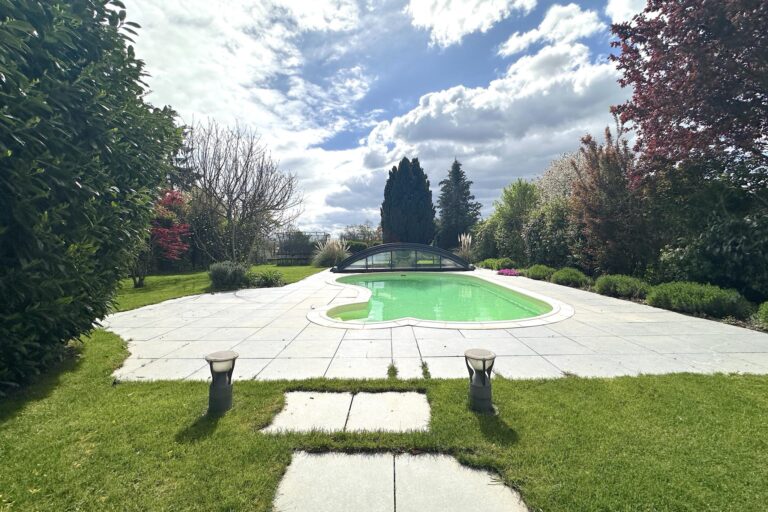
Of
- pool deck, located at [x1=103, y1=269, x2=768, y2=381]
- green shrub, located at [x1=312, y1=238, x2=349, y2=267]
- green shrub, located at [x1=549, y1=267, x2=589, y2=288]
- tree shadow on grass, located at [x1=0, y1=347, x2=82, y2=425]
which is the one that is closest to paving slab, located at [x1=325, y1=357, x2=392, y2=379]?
pool deck, located at [x1=103, y1=269, x2=768, y2=381]

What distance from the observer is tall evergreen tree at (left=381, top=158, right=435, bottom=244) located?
26266 mm

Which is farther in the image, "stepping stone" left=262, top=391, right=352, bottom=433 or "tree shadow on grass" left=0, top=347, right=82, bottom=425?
"tree shadow on grass" left=0, top=347, right=82, bottom=425

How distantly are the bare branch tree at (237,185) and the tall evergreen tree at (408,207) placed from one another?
13.5 meters

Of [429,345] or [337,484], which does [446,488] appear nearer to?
[337,484]

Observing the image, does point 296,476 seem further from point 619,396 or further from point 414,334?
point 414,334

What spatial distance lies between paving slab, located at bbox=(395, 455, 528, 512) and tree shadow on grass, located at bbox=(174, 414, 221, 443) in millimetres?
1343

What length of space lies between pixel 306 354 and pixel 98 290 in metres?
2.49

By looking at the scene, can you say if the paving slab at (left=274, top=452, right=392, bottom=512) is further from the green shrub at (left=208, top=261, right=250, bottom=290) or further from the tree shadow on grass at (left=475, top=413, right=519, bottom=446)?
the green shrub at (left=208, top=261, right=250, bottom=290)

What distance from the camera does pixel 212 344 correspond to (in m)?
4.21

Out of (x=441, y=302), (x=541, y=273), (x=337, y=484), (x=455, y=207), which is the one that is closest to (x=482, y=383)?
(x=337, y=484)

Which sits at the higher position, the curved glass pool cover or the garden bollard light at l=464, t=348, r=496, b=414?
the curved glass pool cover

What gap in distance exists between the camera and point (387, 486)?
1.74 meters

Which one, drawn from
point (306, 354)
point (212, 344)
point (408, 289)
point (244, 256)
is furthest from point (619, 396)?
Result: point (244, 256)

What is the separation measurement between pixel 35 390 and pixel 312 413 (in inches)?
104
